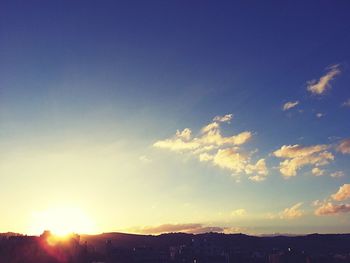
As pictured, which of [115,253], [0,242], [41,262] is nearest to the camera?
[41,262]

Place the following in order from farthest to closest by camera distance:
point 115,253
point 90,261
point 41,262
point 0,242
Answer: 1. point 115,253
2. point 90,261
3. point 0,242
4. point 41,262

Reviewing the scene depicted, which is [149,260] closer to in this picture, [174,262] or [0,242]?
[174,262]

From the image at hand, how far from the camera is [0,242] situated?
142125mm

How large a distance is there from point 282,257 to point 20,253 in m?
107

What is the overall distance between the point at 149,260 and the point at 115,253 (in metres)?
15.4

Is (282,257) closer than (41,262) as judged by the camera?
No

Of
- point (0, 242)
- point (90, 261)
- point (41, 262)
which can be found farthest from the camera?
point (90, 261)

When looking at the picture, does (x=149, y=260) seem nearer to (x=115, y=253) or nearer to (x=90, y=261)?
(x=115, y=253)

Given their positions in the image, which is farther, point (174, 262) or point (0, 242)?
point (174, 262)

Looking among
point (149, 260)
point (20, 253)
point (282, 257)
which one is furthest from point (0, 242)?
point (282, 257)

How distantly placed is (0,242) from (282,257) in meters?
110

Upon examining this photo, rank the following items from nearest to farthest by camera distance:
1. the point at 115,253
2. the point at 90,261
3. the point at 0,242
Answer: the point at 0,242 → the point at 90,261 → the point at 115,253

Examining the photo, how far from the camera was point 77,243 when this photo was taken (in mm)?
164000

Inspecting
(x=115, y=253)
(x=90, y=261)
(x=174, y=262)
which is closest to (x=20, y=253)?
(x=90, y=261)
